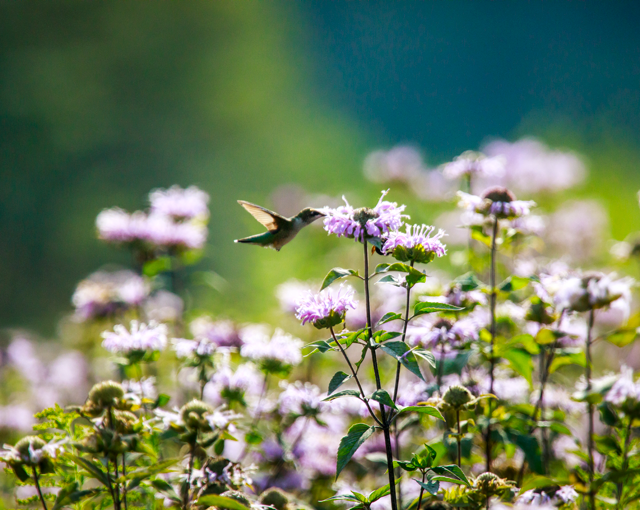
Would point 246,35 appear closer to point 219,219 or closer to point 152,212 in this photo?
point 219,219

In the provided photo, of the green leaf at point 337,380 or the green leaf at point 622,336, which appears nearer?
the green leaf at point 337,380

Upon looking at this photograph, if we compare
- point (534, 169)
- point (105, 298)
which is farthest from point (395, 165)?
point (105, 298)

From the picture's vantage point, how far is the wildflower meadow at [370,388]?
744 mm

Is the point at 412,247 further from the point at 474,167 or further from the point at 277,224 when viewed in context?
the point at 474,167

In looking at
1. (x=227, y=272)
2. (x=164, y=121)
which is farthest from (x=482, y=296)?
(x=164, y=121)

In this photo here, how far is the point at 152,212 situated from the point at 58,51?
5.62m

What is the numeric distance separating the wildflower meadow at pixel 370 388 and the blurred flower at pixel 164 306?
0.02m

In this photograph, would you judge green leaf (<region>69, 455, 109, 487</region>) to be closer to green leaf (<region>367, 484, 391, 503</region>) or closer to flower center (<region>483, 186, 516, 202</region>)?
green leaf (<region>367, 484, 391, 503</region>)

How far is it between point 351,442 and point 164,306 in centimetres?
163

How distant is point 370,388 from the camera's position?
1.31 meters

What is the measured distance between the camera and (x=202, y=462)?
93 centimetres

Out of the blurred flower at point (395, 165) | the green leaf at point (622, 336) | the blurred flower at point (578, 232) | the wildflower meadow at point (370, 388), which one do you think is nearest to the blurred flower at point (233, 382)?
the wildflower meadow at point (370, 388)

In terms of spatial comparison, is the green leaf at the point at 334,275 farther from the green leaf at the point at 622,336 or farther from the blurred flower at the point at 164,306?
the blurred flower at the point at 164,306

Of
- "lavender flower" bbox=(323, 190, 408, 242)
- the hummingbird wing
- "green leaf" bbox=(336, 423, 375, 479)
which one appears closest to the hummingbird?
the hummingbird wing
